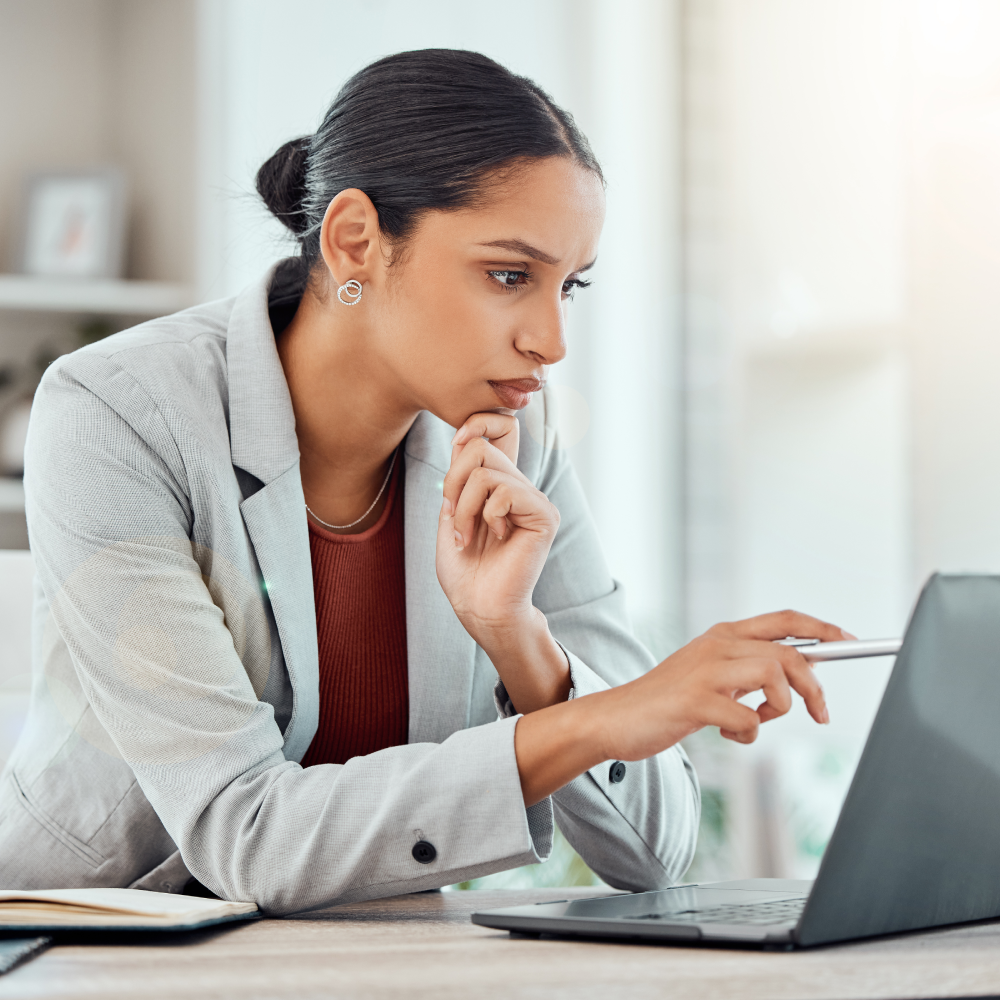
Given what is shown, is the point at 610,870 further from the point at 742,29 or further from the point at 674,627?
the point at 742,29

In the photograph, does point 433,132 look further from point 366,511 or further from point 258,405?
point 366,511

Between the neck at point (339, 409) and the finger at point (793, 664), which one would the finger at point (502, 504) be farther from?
the finger at point (793, 664)

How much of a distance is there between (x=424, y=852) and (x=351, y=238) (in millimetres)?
660

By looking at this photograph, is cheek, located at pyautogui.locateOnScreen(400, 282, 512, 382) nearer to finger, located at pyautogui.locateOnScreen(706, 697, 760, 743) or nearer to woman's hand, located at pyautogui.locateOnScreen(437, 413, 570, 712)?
woman's hand, located at pyautogui.locateOnScreen(437, 413, 570, 712)

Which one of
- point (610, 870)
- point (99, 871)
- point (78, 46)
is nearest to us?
point (99, 871)

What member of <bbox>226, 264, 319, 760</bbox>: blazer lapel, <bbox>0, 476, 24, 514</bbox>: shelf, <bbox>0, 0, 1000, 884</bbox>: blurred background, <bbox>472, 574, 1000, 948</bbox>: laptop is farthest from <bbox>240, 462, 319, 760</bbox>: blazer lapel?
<bbox>0, 476, 24, 514</bbox>: shelf

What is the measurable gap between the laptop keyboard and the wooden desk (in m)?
0.04

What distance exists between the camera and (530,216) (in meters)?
1.15

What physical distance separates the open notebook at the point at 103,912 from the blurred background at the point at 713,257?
1561mm

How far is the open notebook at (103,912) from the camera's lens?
2.42 ft

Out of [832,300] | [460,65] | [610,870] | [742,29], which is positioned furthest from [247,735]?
[742,29]

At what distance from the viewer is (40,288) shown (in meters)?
3.26

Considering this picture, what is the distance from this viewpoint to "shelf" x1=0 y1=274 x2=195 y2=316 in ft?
10.7

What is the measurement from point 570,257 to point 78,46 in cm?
299
